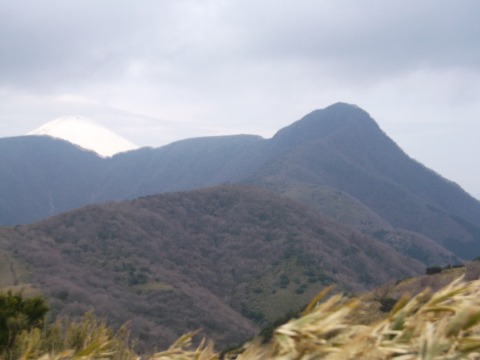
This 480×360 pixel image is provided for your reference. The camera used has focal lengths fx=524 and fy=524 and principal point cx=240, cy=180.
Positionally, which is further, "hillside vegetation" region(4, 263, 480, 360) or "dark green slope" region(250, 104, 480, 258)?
"dark green slope" region(250, 104, 480, 258)

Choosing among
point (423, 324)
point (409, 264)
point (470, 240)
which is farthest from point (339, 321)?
point (470, 240)

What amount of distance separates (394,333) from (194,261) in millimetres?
75457

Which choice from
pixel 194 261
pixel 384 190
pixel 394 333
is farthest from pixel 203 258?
pixel 384 190

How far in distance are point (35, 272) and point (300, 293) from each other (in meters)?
28.7

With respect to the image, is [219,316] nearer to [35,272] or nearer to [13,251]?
[35,272]

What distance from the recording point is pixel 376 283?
75.1 metres

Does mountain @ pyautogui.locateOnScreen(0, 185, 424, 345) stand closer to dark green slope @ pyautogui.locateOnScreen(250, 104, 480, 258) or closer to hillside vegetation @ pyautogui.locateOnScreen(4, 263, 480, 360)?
hillside vegetation @ pyautogui.locateOnScreen(4, 263, 480, 360)

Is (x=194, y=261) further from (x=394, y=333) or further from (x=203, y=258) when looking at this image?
(x=394, y=333)

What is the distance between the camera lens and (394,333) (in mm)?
2496

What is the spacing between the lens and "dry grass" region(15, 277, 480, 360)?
2.23m

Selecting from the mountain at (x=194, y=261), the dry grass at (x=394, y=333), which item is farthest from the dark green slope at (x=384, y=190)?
the dry grass at (x=394, y=333)

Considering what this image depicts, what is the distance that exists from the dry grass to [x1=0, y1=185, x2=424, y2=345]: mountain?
115 ft

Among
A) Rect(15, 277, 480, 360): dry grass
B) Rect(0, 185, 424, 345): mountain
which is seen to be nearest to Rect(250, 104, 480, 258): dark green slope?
Rect(0, 185, 424, 345): mountain

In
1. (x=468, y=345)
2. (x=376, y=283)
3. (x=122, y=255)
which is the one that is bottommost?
(x=376, y=283)
